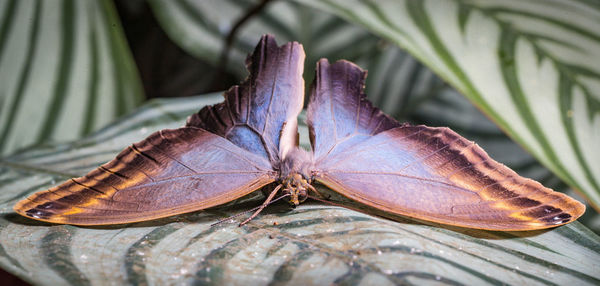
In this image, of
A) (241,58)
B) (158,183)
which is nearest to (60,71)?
(241,58)

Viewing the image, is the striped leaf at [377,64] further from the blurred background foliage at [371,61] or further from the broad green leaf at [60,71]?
the broad green leaf at [60,71]

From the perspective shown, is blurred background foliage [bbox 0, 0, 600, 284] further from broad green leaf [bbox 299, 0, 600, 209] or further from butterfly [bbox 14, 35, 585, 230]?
butterfly [bbox 14, 35, 585, 230]

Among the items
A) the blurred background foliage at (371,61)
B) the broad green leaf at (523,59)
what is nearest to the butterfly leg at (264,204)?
the broad green leaf at (523,59)

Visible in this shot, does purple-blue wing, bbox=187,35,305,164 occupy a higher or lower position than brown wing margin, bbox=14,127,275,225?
higher

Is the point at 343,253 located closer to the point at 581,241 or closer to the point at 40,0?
the point at 581,241

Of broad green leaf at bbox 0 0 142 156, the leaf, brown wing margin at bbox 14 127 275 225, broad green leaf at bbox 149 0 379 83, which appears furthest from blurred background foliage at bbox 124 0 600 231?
the leaf
